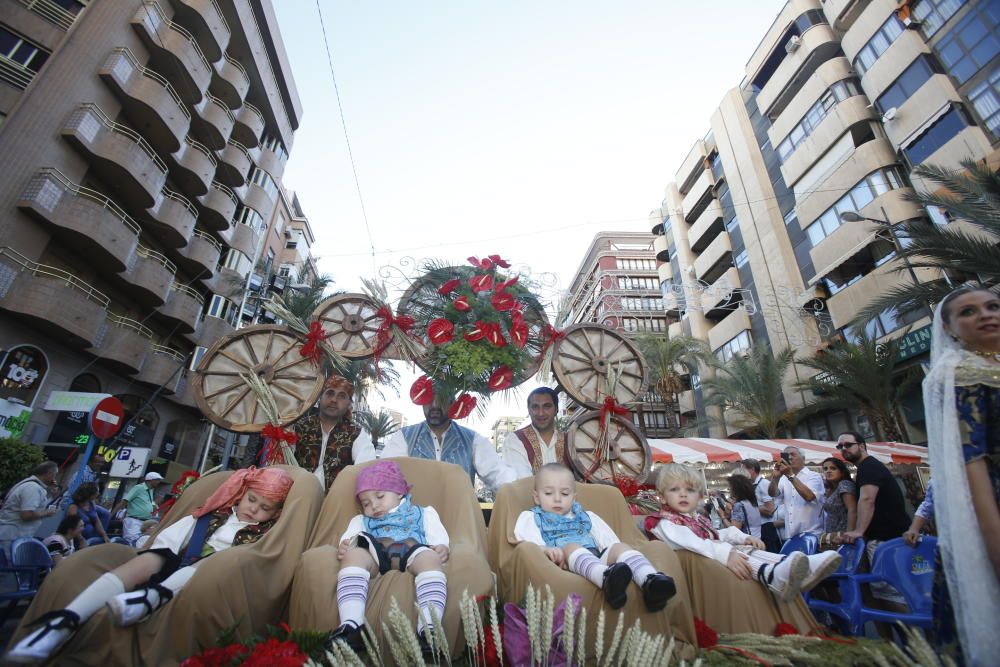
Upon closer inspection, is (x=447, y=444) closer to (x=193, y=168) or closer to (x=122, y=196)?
(x=122, y=196)

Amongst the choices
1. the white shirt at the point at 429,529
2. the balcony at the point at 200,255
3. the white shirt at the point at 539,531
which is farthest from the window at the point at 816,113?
the balcony at the point at 200,255

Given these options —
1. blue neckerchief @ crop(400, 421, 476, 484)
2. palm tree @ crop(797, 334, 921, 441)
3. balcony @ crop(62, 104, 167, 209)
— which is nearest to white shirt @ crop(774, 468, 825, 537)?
blue neckerchief @ crop(400, 421, 476, 484)

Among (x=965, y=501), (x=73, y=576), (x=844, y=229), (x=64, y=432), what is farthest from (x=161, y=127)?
(x=844, y=229)

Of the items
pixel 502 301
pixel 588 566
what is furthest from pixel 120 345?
pixel 588 566

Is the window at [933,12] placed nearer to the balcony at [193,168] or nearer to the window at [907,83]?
the window at [907,83]

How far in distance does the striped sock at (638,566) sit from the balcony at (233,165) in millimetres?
20086

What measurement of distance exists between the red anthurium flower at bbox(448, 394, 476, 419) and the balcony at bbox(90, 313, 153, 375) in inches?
492

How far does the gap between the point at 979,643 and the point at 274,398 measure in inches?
163

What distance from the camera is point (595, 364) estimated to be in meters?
4.18

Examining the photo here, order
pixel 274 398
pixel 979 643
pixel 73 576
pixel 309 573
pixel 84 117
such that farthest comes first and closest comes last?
pixel 84 117 → pixel 274 398 → pixel 309 573 → pixel 73 576 → pixel 979 643

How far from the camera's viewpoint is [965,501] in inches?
66.9

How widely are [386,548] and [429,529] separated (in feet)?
1.01

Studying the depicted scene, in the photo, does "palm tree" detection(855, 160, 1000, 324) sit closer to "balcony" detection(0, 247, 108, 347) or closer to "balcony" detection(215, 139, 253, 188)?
"balcony" detection(0, 247, 108, 347)

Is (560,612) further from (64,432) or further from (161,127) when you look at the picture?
(161,127)
